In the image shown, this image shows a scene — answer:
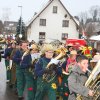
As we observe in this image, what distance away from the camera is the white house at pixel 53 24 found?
52.6 meters

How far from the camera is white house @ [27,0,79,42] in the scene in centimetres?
5256

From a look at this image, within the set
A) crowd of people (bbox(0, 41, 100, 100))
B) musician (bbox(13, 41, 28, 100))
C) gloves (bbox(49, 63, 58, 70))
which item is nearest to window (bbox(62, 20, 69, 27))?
crowd of people (bbox(0, 41, 100, 100))

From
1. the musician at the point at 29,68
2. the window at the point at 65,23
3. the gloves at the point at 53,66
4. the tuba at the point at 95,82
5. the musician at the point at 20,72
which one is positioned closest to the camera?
the tuba at the point at 95,82

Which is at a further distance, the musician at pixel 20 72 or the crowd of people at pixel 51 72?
the musician at pixel 20 72

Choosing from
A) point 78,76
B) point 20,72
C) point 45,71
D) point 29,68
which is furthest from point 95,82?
point 20,72

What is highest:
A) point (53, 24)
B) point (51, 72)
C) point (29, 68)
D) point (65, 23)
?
point (65, 23)

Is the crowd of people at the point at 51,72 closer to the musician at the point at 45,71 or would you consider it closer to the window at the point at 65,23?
the musician at the point at 45,71

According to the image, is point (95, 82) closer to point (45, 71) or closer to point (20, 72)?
point (45, 71)

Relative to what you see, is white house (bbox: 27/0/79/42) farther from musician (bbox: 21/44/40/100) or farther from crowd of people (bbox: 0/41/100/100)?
musician (bbox: 21/44/40/100)

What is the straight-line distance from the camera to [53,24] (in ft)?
176

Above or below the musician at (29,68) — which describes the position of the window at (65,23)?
above

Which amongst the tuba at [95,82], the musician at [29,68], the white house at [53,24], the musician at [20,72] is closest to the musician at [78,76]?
the tuba at [95,82]

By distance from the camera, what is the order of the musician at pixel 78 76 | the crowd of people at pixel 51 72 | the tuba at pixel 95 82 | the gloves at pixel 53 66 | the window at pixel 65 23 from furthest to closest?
the window at pixel 65 23 < the gloves at pixel 53 66 < the crowd of people at pixel 51 72 < the musician at pixel 78 76 < the tuba at pixel 95 82

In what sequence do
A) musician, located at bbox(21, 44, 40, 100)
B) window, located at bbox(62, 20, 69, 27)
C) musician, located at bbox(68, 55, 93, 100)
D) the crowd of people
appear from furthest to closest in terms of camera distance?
window, located at bbox(62, 20, 69, 27)
musician, located at bbox(21, 44, 40, 100)
the crowd of people
musician, located at bbox(68, 55, 93, 100)
